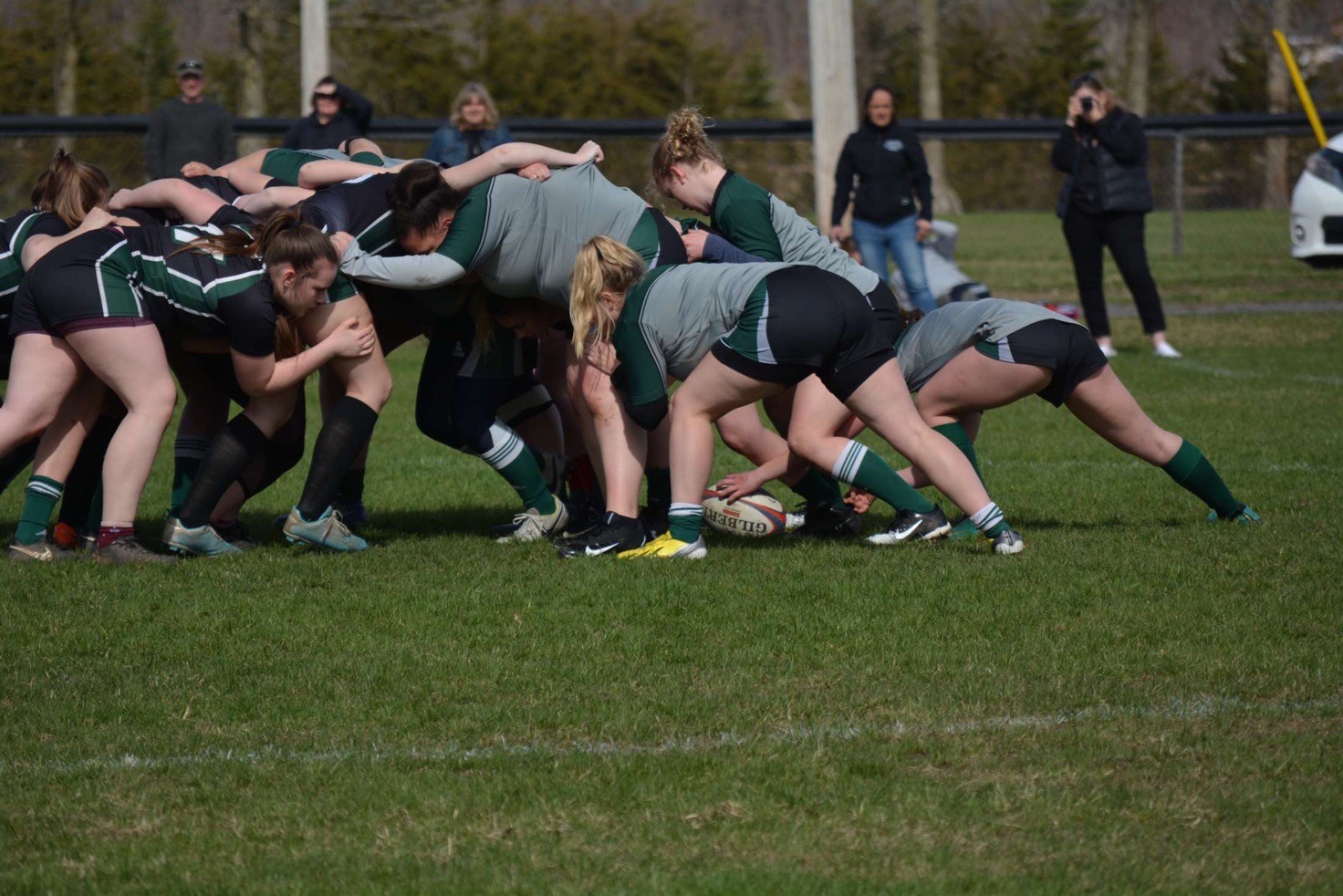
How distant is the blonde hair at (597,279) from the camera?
6.18 meters

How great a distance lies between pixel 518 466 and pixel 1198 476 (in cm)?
280

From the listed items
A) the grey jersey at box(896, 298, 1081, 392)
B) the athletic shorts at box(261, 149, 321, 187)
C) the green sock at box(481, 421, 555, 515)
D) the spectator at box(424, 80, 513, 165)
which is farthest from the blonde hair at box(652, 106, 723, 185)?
the spectator at box(424, 80, 513, 165)

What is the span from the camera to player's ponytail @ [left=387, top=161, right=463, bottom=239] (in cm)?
625

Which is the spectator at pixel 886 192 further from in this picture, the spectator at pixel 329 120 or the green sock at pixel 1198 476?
the green sock at pixel 1198 476

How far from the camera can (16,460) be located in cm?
696

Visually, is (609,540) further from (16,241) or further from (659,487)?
(16,241)

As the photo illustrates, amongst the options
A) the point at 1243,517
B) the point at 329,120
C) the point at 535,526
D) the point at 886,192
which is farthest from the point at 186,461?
the point at 886,192

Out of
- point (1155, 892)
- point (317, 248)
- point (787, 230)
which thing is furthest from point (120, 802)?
point (787, 230)

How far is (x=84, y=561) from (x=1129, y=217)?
9193 millimetres

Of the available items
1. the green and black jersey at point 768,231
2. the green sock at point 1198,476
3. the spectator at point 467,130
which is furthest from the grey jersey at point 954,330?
the spectator at point 467,130

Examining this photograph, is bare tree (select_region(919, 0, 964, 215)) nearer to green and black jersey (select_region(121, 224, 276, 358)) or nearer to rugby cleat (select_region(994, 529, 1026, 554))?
rugby cleat (select_region(994, 529, 1026, 554))

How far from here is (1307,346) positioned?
1391 centimetres

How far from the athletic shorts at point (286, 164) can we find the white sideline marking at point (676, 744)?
149 inches

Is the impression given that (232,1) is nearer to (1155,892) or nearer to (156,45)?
(156,45)
